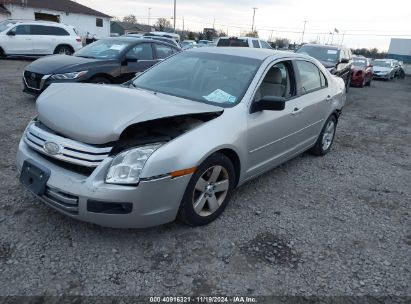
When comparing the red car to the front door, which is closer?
the front door

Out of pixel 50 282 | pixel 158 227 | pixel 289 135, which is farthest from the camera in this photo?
pixel 289 135

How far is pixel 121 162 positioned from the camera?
276 cm

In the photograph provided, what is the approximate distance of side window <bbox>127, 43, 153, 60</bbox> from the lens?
8253 mm

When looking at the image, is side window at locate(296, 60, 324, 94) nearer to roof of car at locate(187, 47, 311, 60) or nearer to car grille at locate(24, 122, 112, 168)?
roof of car at locate(187, 47, 311, 60)

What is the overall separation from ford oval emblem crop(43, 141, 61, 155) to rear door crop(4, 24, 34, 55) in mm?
15027

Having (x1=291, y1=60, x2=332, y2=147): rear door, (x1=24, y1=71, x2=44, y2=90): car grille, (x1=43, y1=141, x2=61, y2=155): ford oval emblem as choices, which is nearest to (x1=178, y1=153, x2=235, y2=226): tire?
(x1=43, y1=141, x2=61, y2=155): ford oval emblem

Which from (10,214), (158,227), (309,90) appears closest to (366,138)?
(309,90)

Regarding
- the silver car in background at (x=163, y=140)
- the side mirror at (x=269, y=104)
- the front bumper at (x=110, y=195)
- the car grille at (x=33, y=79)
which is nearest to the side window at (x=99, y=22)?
the car grille at (x=33, y=79)

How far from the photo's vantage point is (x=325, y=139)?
18.8ft

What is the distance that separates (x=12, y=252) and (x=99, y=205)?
0.82 meters

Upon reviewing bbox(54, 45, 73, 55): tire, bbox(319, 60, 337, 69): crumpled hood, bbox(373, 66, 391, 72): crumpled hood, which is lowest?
bbox(373, 66, 391, 72): crumpled hood

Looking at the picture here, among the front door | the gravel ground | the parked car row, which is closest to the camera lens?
the gravel ground

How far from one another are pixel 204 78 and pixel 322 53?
900 centimetres

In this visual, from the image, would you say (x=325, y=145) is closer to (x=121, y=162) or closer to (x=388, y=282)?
(x=388, y=282)
